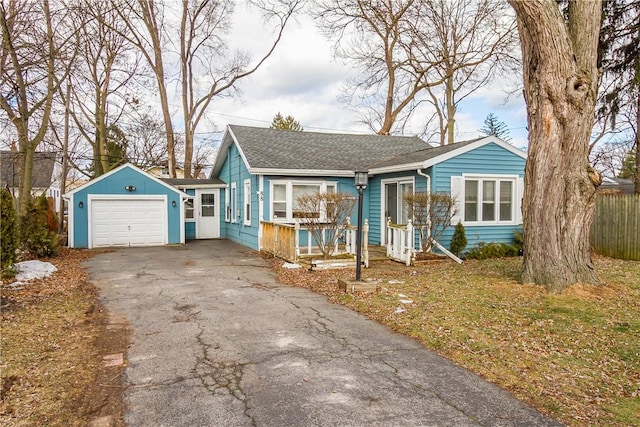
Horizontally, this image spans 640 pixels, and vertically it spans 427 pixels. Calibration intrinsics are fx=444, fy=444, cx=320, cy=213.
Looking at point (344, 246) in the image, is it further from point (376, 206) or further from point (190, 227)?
point (190, 227)

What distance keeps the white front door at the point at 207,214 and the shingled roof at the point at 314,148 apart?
3680mm

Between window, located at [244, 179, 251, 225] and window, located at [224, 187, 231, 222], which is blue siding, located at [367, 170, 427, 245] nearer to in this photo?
window, located at [244, 179, 251, 225]

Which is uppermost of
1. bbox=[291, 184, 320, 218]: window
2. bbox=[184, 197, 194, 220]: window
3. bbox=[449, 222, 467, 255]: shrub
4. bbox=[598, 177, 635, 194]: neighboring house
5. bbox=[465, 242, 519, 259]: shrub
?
bbox=[598, 177, 635, 194]: neighboring house

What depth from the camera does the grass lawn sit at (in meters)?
3.99

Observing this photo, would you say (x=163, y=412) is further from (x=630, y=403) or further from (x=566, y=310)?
(x=566, y=310)

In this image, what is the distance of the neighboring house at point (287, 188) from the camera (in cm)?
1288

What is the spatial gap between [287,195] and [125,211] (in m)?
6.42

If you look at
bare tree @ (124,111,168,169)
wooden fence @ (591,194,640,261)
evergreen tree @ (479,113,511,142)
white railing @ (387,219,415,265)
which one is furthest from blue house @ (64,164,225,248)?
evergreen tree @ (479,113,511,142)

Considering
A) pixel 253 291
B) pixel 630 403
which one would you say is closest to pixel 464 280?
pixel 253 291

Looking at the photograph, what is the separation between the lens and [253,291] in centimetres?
845

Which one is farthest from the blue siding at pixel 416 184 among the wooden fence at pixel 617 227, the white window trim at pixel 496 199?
the wooden fence at pixel 617 227

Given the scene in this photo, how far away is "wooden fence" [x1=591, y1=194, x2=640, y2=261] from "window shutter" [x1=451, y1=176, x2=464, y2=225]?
4.44m

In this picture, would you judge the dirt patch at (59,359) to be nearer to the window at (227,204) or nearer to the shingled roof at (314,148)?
the shingled roof at (314,148)

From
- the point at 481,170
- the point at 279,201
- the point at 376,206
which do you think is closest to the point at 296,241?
the point at 279,201
